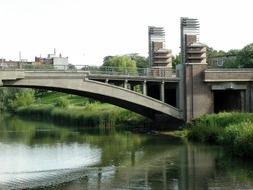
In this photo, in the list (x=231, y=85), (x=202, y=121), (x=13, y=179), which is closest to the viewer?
(x=13, y=179)

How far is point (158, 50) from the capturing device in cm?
5584

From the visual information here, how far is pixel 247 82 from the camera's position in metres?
51.0

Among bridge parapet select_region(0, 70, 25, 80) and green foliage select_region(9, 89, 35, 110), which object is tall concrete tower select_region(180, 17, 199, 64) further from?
green foliage select_region(9, 89, 35, 110)

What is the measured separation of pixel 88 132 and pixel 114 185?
28023mm

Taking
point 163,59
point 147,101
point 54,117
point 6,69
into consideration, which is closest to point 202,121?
point 147,101

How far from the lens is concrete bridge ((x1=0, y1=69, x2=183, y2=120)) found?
42.1 meters

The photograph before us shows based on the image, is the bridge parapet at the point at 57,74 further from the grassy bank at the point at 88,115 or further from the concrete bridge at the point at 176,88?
the grassy bank at the point at 88,115

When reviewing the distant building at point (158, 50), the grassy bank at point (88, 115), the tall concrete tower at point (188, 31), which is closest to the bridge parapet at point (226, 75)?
the tall concrete tower at point (188, 31)

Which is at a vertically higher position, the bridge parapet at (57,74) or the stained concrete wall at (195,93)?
the bridge parapet at (57,74)

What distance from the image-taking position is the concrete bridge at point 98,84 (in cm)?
4209

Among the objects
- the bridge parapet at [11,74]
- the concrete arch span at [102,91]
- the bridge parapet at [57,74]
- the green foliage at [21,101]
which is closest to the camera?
the bridge parapet at [11,74]

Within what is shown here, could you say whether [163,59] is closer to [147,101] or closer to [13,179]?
[147,101]

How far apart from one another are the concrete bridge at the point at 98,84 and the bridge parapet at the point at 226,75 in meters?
3.06

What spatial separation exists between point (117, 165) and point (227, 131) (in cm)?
872
